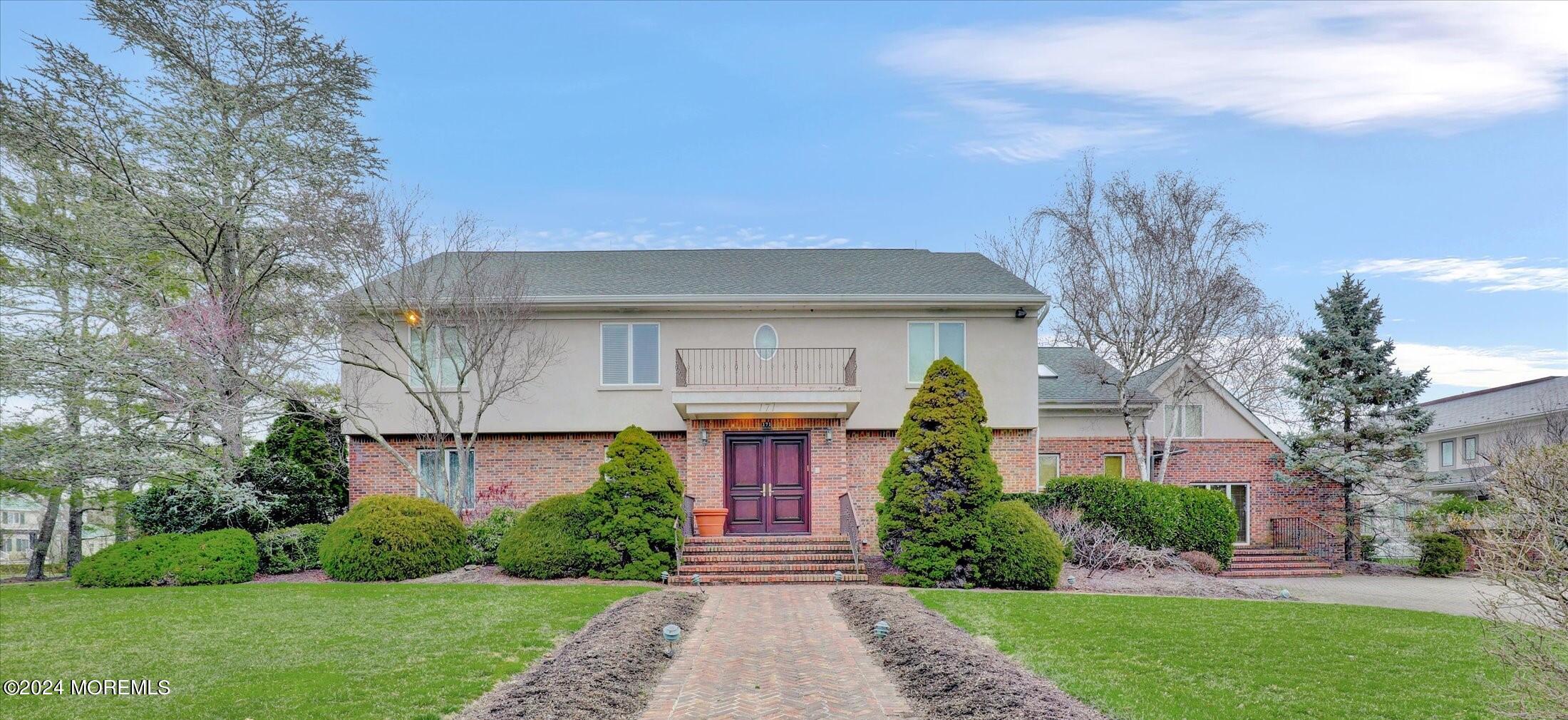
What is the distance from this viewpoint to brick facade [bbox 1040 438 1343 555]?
832 inches

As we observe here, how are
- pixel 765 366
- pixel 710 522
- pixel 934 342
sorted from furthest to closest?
pixel 934 342
pixel 765 366
pixel 710 522

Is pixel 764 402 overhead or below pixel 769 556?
overhead

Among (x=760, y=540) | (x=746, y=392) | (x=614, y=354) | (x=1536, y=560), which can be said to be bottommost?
(x=760, y=540)

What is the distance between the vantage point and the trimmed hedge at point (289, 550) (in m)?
15.3

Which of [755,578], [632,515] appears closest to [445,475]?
[632,515]

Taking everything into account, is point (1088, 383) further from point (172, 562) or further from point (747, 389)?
point (172, 562)

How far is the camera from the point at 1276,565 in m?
19.5

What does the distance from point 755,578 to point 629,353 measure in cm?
609

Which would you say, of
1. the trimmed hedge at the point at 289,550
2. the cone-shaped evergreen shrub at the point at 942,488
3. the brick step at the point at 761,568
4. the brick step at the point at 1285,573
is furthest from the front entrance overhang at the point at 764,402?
the brick step at the point at 1285,573

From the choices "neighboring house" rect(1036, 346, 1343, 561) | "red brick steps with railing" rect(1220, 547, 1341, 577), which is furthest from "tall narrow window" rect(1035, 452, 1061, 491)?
"red brick steps with railing" rect(1220, 547, 1341, 577)

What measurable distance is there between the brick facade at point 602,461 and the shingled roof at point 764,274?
2847 mm

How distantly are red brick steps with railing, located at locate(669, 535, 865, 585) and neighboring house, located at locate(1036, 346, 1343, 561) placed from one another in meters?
8.01

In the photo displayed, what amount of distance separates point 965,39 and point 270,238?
14020mm

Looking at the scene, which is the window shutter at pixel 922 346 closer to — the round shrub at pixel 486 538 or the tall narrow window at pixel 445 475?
the round shrub at pixel 486 538
